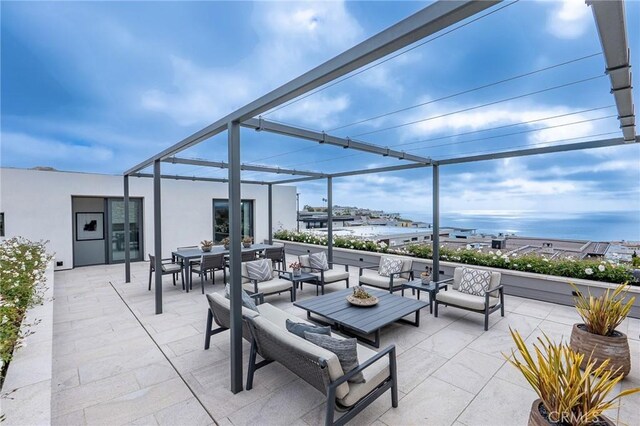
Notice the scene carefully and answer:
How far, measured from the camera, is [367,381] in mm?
2236

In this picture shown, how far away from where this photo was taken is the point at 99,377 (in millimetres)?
2928

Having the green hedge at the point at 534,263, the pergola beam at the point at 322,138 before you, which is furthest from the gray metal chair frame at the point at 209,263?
the green hedge at the point at 534,263

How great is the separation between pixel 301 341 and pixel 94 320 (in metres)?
4.23

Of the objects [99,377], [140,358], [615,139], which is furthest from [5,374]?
[615,139]

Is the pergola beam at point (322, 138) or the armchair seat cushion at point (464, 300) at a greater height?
→ the pergola beam at point (322, 138)

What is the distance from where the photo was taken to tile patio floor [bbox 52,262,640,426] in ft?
7.74

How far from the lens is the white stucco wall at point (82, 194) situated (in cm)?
762

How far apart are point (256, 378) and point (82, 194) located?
29.4 feet

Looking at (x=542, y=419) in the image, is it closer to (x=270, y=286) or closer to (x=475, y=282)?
(x=475, y=282)

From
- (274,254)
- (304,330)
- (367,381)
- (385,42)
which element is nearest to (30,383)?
(304,330)

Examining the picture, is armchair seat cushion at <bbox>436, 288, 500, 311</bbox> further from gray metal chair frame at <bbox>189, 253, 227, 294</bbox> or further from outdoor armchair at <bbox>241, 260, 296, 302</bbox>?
gray metal chair frame at <bbox>189, 253, 227, 294</bbox>

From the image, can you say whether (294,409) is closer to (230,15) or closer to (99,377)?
(99,377)

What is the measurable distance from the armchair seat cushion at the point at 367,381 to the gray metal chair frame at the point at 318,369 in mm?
55

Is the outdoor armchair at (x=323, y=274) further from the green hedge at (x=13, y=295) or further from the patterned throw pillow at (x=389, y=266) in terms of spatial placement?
the green hedge at (x=13, y=295)
